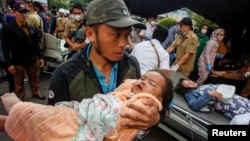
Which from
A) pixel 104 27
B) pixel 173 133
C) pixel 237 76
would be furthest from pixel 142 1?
pixel 104 27

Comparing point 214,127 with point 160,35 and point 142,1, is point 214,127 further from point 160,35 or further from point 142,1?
point 142,1

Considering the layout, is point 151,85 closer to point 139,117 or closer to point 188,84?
point 139,117

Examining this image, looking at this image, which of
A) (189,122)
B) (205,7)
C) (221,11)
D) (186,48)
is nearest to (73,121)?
(189,122)

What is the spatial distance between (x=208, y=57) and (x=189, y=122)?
2408 millimetres

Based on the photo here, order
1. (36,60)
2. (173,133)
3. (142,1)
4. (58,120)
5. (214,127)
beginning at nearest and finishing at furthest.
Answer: (58,120), (214,127), (173,133), (36,60), (142,1)

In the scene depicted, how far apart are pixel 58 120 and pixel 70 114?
7 centimetres

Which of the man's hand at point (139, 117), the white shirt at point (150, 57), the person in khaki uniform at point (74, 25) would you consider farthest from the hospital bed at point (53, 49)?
the man's hand at point (139, 117)

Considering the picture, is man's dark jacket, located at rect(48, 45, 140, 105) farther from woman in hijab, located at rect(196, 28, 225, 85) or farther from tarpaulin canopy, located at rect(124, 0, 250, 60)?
tarpaulin canopy, located at rect(124, 0, 250, 60)

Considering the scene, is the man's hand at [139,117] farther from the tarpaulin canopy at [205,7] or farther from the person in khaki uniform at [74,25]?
the tarpaulin canopy at [205,7]

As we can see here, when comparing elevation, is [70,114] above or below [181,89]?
above

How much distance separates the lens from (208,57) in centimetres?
554

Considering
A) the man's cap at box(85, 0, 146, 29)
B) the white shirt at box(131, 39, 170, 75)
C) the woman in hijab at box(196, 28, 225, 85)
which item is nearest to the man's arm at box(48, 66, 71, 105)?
the man's cap at box(85, 0, 146, 29)

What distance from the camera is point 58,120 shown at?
1229mm

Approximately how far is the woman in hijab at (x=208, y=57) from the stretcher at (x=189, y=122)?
1.92 meters
